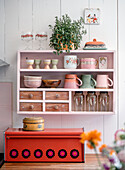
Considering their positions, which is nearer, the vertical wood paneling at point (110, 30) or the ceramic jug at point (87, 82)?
the ceramic jug at point (87, 82)

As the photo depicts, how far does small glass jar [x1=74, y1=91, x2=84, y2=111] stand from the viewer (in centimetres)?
320

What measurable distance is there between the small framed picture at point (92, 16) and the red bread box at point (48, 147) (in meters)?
1.24

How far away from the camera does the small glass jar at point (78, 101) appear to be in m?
3.20

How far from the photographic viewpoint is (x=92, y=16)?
3.28 meters

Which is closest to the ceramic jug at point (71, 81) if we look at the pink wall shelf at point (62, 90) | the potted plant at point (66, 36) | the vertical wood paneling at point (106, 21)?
the pink wall shelf at point (62, 90)

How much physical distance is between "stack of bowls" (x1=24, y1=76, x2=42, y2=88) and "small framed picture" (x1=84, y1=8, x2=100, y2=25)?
0.84 meters

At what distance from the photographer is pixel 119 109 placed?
330 cm

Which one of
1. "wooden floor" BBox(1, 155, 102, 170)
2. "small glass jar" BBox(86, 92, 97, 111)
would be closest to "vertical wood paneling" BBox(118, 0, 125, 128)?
"small glass jar" BBox(86, 92, 97, 111)

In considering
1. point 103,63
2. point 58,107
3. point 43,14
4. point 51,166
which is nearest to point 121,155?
point 51,166

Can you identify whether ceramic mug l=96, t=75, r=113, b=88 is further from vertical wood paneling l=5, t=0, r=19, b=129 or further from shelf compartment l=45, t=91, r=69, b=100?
vertical wood paneling l=5, t=0, r=19, b=129

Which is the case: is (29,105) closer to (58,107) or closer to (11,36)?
(58,107)

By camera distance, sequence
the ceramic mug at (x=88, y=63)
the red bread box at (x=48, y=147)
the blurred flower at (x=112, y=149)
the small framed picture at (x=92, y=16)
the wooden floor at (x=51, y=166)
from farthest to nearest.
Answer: the small framed picture at (x=92, y=16), the ceramic mug at (x=88, y=63), the red bread box at (x=48, y=147), the wooden floor at (x=51, y=166), the blurred flower at (x=112, y=149)

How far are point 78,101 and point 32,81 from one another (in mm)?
547

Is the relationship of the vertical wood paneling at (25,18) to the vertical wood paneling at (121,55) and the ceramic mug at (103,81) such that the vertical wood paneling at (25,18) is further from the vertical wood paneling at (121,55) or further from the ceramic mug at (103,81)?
the vertical wood paneling at (121,55)
